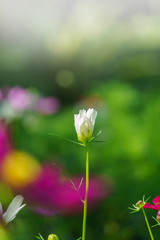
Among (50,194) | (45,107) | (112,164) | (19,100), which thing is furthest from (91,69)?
(50,194)

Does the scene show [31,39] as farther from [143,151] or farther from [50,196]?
[50,196]

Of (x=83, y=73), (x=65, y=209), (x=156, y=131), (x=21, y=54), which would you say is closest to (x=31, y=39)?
(x=21, y=54)

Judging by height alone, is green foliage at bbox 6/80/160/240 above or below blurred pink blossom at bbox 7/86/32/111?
below

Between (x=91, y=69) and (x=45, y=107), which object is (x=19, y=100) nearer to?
(x=45, y=107)

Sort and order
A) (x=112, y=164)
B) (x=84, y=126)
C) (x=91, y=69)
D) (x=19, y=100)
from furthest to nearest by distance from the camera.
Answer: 1. (x=91, y=69)
2. (x=19, y=100)
3. (x=112, y=164)
4. (x=84, y=126)

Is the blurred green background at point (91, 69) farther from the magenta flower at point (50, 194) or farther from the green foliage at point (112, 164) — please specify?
the magenta flower at point (50, 194)

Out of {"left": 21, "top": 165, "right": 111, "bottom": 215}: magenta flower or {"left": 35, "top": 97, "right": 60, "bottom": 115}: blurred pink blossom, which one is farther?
{"left": 35, "top": 97, "right": 60, "bottom": 115}: blurred pink blossom

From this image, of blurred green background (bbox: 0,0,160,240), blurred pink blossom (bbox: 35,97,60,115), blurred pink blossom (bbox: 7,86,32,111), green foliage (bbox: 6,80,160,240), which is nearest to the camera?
green foliage (bbox: 6,80,160,240)

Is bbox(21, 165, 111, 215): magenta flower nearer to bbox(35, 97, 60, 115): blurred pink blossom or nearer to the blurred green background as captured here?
→ the blurred green background

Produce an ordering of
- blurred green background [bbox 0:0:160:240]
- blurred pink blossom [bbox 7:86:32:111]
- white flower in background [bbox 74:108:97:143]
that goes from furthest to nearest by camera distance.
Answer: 1. blurred pink blossom [bbox 7:86:32:111]
2. blurred green background [bbox 0:0:160:240]
3. white flower in background [bbox 74:108:97:143]

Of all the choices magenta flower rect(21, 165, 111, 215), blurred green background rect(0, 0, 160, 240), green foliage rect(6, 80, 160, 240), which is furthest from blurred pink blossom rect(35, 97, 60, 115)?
magenta flower rect(21, 165, 111, 215)
